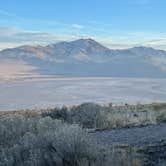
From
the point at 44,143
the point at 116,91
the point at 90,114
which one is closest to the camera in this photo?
the point at 44,143

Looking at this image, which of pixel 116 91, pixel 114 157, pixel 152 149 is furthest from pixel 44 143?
pixel 116 91

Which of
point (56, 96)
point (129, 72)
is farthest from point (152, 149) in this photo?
point (129, 72)

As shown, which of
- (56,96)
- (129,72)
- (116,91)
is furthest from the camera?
(129,72)

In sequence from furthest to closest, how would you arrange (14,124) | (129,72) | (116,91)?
1. (129,72)
2. (116,91)
3. (14,124)

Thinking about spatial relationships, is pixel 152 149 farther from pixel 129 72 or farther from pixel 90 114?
pixel 129 72

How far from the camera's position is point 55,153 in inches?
415

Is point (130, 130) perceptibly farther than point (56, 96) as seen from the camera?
No

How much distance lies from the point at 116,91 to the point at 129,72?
2707 inches

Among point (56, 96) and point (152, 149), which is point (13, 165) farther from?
point (56, 96)

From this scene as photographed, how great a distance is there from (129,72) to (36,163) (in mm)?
127229

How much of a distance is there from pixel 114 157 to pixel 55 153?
3.70 ft

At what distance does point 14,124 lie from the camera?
14672 millimetres

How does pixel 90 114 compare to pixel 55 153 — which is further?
pixel 90 114

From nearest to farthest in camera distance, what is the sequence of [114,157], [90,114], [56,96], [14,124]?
[114,157] < [14,124] < [90,114] < [56,96]
